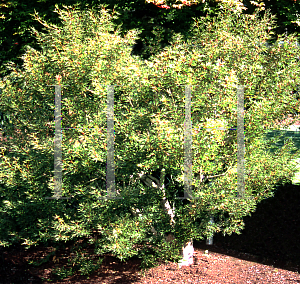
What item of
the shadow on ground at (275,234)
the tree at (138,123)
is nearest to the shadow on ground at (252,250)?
the shadow on ground at (275,234)

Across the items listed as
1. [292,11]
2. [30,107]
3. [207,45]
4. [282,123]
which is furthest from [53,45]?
[292,11]

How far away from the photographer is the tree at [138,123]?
522cm

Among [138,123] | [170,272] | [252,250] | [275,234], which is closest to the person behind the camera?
[138,123]

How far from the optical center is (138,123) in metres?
5.46

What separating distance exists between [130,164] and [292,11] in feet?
24.5

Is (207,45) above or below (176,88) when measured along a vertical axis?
above

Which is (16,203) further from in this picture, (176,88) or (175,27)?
(175,27)

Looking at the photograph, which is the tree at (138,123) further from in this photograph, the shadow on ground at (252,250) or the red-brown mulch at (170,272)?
the shadow on ground at (252,250)

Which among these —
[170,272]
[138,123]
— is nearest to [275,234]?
[170,272]

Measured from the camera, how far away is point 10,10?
1102 centimetres

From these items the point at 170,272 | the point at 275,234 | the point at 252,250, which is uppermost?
the point at 275,234

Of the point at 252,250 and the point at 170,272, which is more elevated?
the point at 252,250

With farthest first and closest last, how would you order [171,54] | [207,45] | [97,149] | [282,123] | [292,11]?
[292,11], [282,123], [207,45], [171,54], [97,149]

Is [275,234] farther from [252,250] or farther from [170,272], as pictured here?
[170,272]
